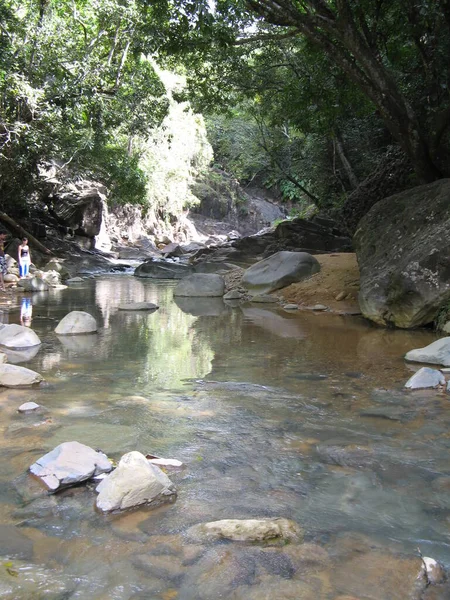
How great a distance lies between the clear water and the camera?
2219 millimetres

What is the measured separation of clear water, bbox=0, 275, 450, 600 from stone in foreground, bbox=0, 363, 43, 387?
0.15 meters

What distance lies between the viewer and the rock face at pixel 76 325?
7750 mm

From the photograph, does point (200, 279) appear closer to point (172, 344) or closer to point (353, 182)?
point (172, 344)

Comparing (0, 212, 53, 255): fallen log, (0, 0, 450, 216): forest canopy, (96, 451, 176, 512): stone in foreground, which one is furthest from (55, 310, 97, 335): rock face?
(0, 212, 53, 255): fallen log

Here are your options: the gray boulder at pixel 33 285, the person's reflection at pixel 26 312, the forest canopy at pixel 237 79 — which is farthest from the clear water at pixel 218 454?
the gray boulder at pixel 33 285

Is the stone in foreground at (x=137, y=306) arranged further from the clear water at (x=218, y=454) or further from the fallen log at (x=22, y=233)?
the fallen log at (x=22, y=233)

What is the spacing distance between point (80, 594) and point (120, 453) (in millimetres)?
1353

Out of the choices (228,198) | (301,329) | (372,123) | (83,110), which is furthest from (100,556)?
(228,198)

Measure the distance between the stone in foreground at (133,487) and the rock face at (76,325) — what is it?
5.16 meters

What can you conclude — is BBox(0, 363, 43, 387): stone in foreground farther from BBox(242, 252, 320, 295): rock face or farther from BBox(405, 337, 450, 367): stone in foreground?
BBox(242, 252, 320, 295): rock face

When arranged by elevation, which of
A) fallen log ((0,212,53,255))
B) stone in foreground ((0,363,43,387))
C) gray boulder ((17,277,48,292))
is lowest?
stone in foreground ((0,363,43,387))

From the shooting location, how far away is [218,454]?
339 cm

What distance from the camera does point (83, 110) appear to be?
1692 centimetres

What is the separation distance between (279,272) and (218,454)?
34.1 ft
